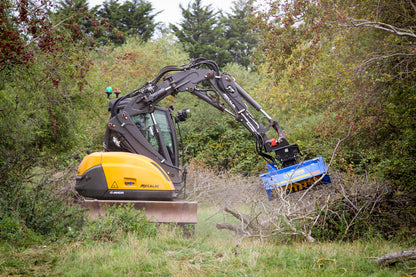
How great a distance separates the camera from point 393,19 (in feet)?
26.0

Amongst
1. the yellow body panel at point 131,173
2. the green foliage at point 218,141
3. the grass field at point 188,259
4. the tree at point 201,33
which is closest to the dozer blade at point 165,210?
the yellow body panel at point 131,173

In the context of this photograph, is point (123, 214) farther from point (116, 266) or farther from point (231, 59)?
point (231, 59)

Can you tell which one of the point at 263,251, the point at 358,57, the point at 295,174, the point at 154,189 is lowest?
the point at 263,251

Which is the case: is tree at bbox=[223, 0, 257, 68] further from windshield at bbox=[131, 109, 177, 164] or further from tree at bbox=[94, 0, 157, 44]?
windshield at bbox=[131, 109, 177, 164]

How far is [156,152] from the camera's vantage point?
8.41m

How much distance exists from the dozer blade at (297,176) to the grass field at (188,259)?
5.22ft

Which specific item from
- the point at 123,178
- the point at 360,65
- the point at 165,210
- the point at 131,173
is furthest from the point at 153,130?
the point at 360,65

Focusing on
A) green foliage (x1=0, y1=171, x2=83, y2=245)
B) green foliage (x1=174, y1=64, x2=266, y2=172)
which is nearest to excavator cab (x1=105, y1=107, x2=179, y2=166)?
green foliage (x1=0, y1=171, x2=83, y2=245)

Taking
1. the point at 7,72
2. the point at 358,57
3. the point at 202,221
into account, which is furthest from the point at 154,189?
the point at 358,57

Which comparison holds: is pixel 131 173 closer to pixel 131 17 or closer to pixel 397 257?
pixel 397 257

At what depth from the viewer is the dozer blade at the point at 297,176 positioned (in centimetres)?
782

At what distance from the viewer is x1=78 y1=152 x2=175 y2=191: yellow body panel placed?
7.98 m

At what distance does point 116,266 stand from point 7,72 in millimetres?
3588

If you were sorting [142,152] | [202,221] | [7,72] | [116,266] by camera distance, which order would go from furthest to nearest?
1. [202,221]
2. [142,152]
3. [7,72]
4. [116,266]
